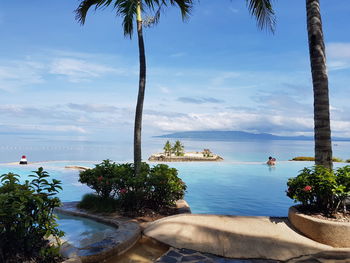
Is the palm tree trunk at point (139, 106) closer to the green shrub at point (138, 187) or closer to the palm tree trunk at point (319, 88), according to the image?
the green shrub at point (138, 187)

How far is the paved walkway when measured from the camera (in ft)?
16.5

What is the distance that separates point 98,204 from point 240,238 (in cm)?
443

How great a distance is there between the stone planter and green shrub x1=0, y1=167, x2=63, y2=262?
4.81 meters

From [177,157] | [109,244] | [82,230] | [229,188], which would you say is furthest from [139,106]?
[177,157]

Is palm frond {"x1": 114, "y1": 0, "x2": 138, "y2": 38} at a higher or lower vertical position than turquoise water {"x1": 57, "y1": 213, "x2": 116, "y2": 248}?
higher

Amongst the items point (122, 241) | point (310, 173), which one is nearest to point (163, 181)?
point (122, 241)

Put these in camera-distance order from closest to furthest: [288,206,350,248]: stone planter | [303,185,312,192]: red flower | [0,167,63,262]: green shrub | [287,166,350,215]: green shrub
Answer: [0,167,63,262]: green shrub, [288,206,350,248]: stone planter, [287,166,350,215]: green shrub, [303,185,312,192]: red flower

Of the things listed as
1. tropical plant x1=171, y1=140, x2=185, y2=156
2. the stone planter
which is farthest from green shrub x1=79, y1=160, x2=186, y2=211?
tropical plant x1=171, y1=140, x2=185, y2=156

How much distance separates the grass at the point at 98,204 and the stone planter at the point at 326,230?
489 cm

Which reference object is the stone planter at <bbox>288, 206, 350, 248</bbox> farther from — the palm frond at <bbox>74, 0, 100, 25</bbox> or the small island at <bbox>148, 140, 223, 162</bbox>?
the small island at <bbox>148, 140, 223, 162</bbox>

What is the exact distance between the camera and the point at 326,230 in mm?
5301

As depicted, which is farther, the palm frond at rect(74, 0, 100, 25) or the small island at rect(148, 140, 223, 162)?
the small island at rect(148, 140, 223, 162)

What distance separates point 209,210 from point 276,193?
5.10 metres

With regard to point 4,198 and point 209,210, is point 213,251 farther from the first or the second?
point 209,210
